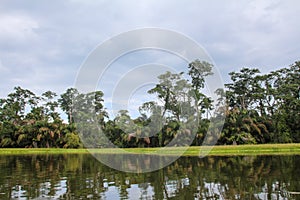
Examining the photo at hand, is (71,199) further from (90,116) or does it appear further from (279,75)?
(279,75)

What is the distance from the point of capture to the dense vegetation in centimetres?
3797

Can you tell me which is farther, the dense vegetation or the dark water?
the dense vegetation

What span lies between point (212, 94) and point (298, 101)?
1162cm

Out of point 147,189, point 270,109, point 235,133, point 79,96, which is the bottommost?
point 147,189

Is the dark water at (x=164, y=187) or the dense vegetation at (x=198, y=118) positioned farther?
the dense vegetation at (x=198, y=118)

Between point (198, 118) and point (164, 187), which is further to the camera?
point (198, 118)

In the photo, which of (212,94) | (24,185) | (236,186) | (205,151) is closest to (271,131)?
(212,94)

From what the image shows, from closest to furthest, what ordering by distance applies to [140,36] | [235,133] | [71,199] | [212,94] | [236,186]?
1. [71,199]
2. [236,186]
3. [140,36]
4. [235,133]
5. [212,94]

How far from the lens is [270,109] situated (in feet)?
144

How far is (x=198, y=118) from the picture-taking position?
39375 mm

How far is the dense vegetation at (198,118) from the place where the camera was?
37969 millimetres

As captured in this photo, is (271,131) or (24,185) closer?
(24,185)

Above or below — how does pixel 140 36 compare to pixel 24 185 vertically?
above

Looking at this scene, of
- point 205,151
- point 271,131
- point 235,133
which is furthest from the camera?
point 271,131
